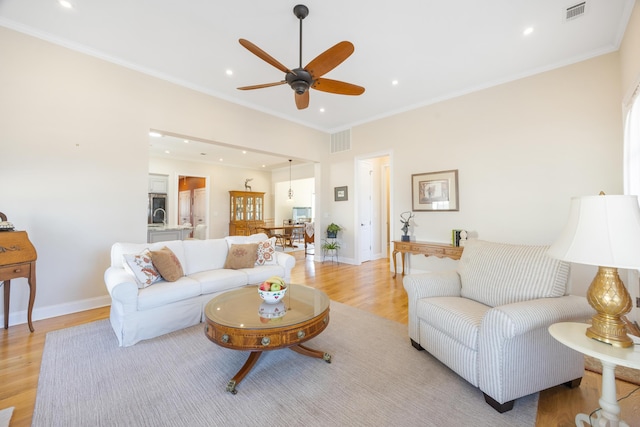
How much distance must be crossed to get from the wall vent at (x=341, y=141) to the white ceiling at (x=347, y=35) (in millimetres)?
1990

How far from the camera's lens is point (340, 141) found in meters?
6.14

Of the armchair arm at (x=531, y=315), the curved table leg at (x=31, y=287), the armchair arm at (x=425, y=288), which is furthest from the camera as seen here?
the curved table leg at (x=31, y=287)

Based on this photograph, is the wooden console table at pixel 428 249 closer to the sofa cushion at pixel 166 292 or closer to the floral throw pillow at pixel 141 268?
the sofa cushion at pixel 166 292

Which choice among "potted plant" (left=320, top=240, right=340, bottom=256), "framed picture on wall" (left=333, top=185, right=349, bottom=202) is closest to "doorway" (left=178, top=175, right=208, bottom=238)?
"potted plant" (left=320, top=240, right=340, bottom=256)

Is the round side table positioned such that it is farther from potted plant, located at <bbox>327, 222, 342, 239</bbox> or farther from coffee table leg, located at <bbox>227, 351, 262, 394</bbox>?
potted plant, located at <bbox>327, 222, 342, 239</bbox>

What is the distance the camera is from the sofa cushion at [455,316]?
1.72 metres

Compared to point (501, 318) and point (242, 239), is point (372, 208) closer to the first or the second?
point (242, 239)

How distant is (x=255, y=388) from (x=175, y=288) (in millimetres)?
1423

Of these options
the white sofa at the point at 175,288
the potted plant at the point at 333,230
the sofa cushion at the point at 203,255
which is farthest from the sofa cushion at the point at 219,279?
the potted plant at the point at 333,230

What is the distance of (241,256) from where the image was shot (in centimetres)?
346

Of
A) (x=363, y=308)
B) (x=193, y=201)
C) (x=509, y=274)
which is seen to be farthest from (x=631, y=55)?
(x=193, y=201)

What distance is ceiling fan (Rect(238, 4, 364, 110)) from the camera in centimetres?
216

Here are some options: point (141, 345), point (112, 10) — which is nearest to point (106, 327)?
point (141, 345)

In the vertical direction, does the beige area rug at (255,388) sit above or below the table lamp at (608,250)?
below
